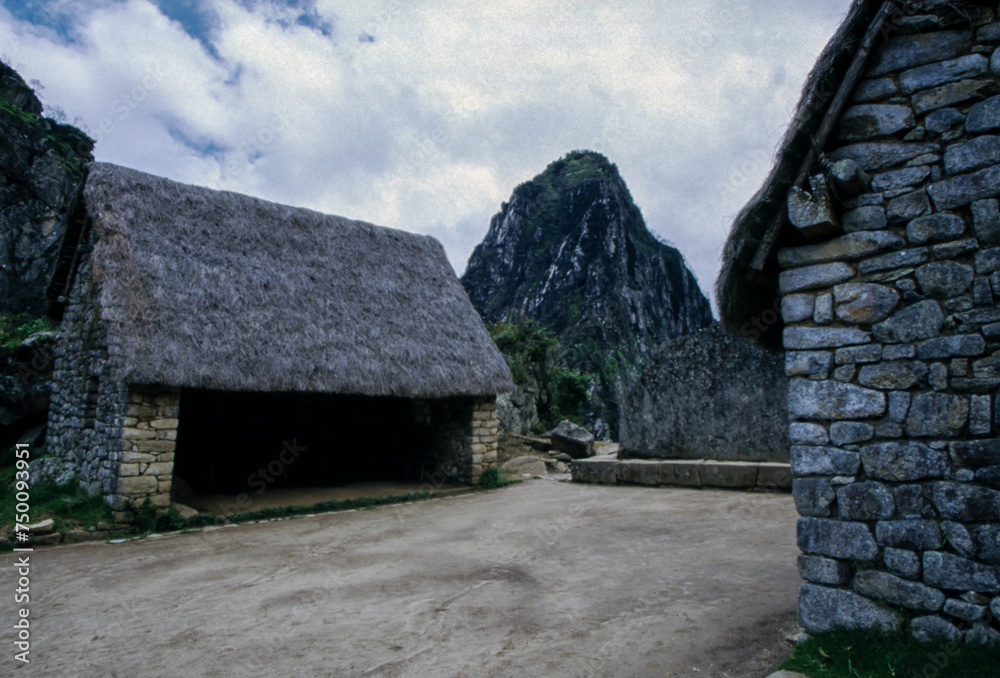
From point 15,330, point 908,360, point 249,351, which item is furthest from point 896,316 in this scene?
point 15,330

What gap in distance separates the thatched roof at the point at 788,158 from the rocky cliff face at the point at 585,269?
34894 mm

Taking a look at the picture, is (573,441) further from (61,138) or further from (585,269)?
(585,269)

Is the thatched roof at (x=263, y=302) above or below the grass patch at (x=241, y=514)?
above

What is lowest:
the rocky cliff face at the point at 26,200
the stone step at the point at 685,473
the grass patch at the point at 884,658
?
the grass patch at the point at 884,658

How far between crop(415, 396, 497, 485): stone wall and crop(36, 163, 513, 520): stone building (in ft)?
0.11

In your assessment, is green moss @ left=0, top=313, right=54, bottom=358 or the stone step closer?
the stone step

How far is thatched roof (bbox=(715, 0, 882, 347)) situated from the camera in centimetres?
342

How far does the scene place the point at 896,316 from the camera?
122 inches

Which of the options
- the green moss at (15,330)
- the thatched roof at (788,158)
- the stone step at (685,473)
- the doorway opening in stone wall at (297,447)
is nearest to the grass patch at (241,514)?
the doorway opening in stone wall at (297,447)

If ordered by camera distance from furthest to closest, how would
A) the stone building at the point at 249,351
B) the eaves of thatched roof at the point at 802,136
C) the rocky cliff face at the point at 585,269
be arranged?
the rocky cliff face at the point at 585,269
the stone building at the point at 249,351
the eaves of thatched roof at the point at 802,136

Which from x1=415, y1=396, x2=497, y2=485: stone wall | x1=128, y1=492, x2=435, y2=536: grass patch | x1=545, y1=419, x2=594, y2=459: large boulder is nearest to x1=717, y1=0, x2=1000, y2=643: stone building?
x1=128, y1=492, x2=435, y2=536: grass patch

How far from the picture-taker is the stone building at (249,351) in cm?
718

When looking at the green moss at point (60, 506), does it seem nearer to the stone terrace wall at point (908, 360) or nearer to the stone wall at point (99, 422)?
the stone wall at point (99, 422)

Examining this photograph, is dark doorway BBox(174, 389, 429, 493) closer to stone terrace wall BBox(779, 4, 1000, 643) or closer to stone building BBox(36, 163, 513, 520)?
stone building BBox(36, 163, 513, 520)
